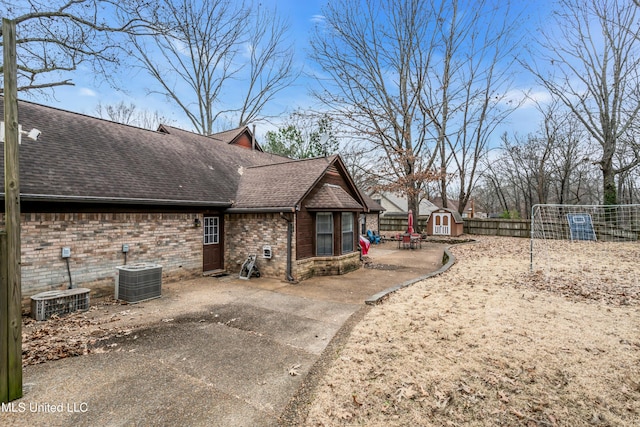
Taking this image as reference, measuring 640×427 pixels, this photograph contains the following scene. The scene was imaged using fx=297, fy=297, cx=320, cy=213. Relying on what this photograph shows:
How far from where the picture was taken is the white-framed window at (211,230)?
35.4ft

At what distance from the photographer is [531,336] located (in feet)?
15.4

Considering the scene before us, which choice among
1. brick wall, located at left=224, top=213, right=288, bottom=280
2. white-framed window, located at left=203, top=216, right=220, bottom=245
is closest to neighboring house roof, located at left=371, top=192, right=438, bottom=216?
brick wall, located at left=224, top=213, right=288, bottom=280

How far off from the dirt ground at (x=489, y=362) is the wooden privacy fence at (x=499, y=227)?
53.4ft

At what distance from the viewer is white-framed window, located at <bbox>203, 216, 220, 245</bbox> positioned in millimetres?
10805

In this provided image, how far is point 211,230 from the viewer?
36.1 feet

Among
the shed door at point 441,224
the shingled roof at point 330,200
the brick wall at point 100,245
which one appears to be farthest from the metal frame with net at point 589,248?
the brick wall at point 100,245

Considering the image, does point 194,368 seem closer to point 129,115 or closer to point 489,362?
point 489,362

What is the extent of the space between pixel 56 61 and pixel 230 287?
10560 millimetres

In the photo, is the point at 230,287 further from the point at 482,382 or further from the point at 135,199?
the point at 482,382

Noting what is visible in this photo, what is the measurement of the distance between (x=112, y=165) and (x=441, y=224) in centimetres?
2159

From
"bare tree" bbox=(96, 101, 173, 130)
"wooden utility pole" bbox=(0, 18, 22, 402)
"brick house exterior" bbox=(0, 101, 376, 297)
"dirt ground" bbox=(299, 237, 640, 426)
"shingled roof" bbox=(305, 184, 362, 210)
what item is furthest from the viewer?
"bare tree" bbox=(96, 101, 173, 130)

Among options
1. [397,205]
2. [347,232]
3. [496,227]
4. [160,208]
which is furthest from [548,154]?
[160,208]

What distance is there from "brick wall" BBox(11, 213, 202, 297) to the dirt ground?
656 cm

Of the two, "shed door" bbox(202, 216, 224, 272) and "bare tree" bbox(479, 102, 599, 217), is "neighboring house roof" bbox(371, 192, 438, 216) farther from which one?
"shed door" bbox(202, 216, 224, 272)
